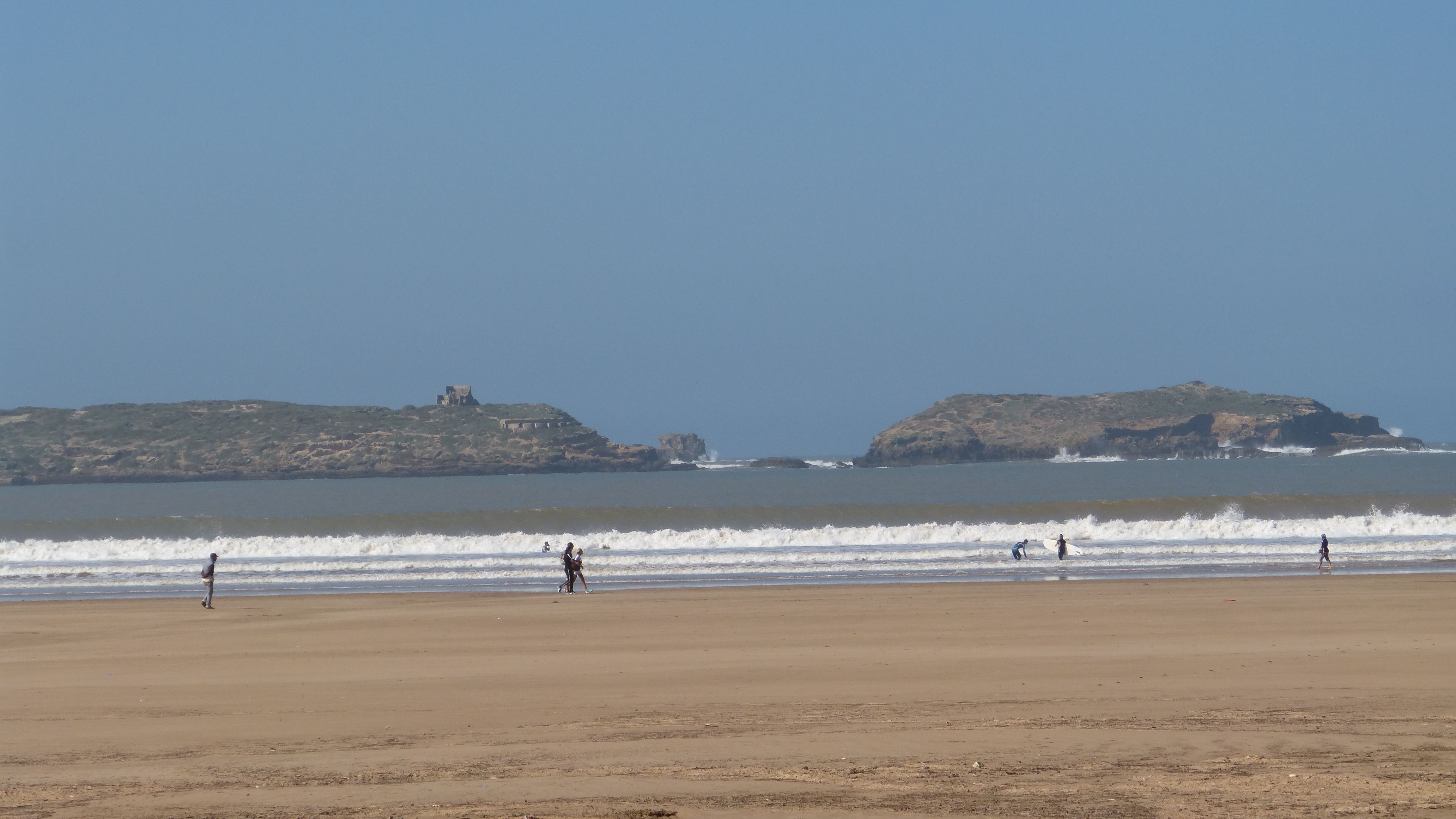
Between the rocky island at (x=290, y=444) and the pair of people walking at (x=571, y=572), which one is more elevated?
the rocky island at (x=290, y=444)

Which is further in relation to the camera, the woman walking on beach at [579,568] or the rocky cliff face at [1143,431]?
the rocky cliff face at [1143,431]

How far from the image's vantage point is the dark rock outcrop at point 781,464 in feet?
518

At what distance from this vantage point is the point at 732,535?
37.5 metres

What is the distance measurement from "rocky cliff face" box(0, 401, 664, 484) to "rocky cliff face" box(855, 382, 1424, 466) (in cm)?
3908

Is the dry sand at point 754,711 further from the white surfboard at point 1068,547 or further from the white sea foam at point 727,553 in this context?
the white surfboard at point 1068,547

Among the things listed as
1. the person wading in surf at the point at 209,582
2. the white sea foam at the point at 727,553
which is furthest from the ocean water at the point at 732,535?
the person wading in surf at the point at 209,582

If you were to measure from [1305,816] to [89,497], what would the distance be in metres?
94.0

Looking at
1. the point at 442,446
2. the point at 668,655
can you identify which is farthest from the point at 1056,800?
the point at 442,446

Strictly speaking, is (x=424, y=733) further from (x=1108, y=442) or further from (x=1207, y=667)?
(x=1108, y=442)

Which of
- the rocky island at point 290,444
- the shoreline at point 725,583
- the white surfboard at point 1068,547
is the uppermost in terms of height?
the rocky island at point 290,444

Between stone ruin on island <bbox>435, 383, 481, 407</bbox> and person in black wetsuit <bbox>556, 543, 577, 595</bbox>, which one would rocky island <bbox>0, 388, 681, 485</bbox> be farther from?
person in black wetsuit <bbox>556, 543, 577, 595</bbox>

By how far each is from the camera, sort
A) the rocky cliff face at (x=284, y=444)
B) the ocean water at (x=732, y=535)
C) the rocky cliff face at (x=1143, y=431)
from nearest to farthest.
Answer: the ocean water at (x=732, y=535) → the rocky cliff face at (x=284, y=444) → the rocky cliff face at (x=1143, y=431)

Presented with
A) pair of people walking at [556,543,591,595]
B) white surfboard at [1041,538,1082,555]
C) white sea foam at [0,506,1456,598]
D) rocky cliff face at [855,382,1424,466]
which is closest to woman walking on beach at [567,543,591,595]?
pair of people walking at [556,543,591,595]

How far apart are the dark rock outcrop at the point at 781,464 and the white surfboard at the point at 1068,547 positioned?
12210 centimetres
